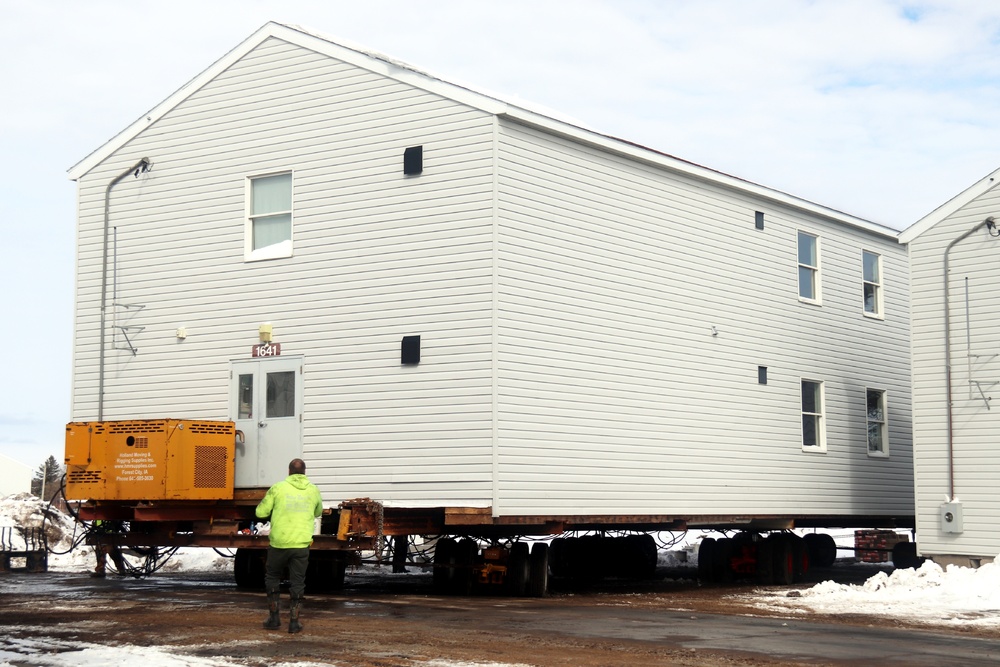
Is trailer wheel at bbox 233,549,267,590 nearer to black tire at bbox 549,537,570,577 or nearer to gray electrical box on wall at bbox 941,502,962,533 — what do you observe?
black tire at bbox 549,537,570,577

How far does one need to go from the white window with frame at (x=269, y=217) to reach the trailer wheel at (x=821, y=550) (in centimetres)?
1485

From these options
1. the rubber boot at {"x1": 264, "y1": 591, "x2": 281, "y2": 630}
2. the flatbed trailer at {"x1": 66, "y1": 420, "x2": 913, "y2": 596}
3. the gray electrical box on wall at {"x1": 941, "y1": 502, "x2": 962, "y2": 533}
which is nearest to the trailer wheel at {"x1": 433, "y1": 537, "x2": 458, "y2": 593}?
the flatbed trailer at {"x1": 66, "y1": 420, "x2": 913, "y2": 596}

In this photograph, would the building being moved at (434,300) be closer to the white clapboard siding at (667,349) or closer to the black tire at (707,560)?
the white clapboard siding at (667,349)

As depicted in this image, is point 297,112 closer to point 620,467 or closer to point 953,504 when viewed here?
point 620,467

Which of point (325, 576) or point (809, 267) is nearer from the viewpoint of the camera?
point (325, 576)

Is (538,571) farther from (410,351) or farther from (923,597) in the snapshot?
(923,597)

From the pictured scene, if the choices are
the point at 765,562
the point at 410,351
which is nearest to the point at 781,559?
the point at 765,562

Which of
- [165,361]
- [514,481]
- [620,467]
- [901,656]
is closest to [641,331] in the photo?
[620,467]

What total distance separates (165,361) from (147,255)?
181 cm

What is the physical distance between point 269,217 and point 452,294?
12.2 feet

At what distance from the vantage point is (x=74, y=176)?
2255 centimetres

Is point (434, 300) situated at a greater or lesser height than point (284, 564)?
greater

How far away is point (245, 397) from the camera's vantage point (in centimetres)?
2030

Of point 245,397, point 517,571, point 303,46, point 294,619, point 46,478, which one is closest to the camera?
point 294,619
